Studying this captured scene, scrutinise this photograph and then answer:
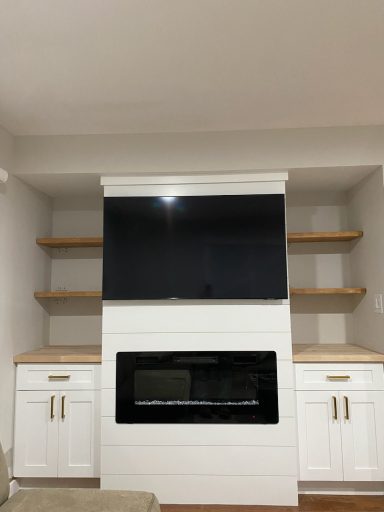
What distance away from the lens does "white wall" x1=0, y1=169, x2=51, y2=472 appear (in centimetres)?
290

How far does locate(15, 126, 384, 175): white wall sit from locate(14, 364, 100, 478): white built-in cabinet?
1.55 m

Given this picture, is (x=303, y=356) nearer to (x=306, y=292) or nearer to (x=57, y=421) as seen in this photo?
(x=306, y=292)

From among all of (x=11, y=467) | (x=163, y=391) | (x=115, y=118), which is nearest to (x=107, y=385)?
(x=163, y=391)

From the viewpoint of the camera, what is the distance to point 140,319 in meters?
2.94

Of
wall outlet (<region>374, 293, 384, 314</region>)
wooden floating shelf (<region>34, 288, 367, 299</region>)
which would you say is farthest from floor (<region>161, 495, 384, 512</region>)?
wooden floating shelf (<region>34, 288, 367, 299</region>)

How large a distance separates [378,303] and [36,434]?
2756 mm

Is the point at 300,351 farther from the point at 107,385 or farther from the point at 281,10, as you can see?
the point at 281,10

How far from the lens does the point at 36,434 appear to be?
2971 millimetres

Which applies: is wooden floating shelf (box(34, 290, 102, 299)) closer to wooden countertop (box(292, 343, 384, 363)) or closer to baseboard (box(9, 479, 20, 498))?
baseboard (box(9, 479, 20, 498))

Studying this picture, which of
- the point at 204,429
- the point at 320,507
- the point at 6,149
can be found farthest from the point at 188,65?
the point at 320,507

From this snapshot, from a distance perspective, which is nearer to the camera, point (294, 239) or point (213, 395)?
point (213, 395)

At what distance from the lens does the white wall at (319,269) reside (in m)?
3.60

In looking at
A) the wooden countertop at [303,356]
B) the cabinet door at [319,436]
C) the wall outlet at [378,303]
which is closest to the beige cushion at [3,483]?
the wooden countertop at [303,356]

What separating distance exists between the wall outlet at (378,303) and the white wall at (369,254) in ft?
0.10
